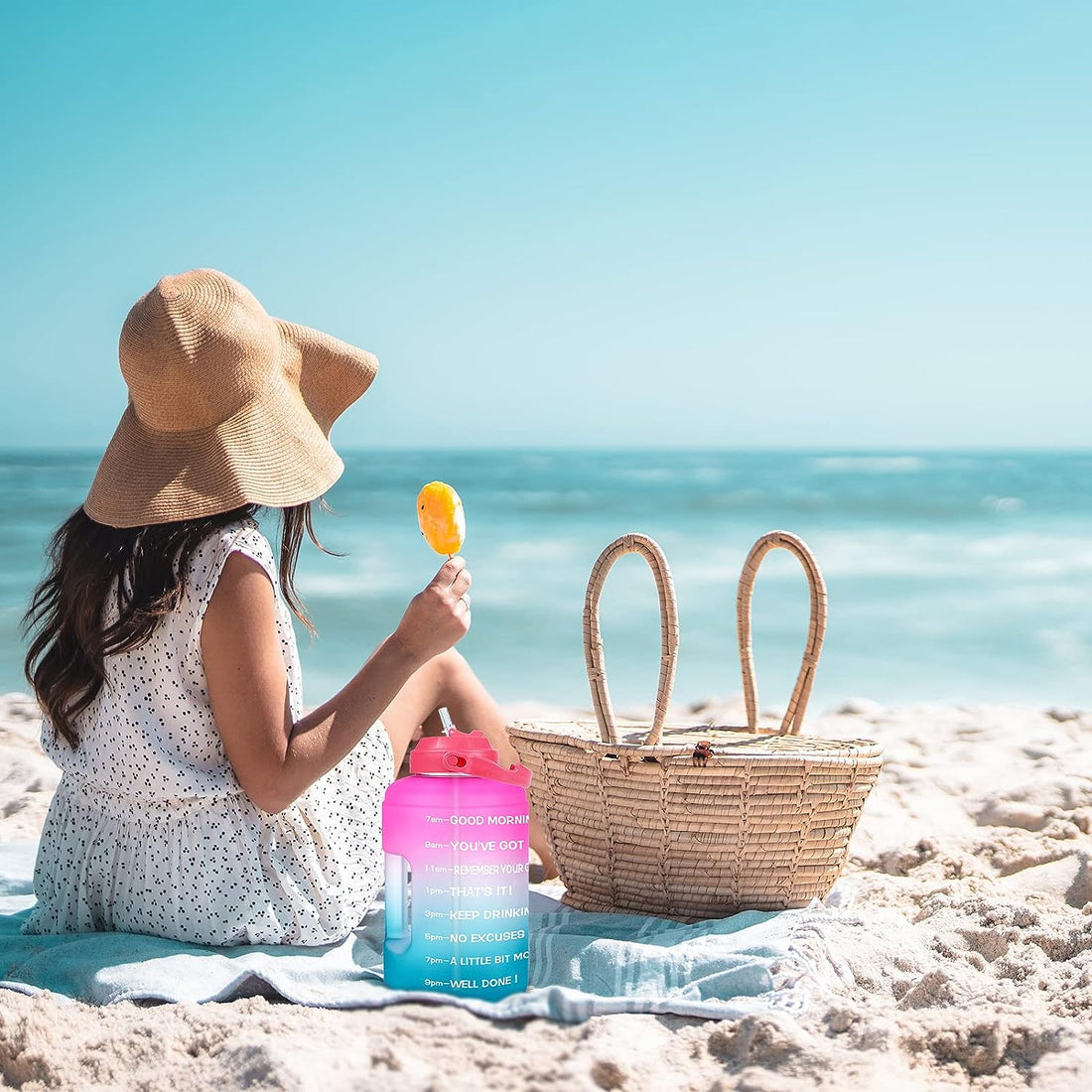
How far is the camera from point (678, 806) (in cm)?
233

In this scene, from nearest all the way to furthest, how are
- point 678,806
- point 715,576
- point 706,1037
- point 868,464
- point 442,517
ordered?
1. point 706,1037
2. point 442,517
3. point 678,806
4. point 715,576
5. point 868,464

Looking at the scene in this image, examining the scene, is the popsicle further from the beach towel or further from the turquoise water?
the turquoise water

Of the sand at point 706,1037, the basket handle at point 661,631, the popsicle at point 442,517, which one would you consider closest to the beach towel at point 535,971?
the sand at point 706,1037

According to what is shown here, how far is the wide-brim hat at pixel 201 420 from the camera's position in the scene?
1943mm

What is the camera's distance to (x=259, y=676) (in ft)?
6.35

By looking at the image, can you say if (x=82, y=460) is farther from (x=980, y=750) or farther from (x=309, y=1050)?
(x=309, y=1050)

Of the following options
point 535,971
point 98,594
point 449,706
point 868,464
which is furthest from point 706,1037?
point 868,464

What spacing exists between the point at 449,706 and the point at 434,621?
30.7 inches

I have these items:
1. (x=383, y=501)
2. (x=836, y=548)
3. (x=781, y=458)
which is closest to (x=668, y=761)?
(x=836, y=548)

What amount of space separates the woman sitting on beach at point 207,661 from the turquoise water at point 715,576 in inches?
83.6

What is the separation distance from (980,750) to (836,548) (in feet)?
32.5

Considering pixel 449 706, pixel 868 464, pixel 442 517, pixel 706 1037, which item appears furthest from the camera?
pixel 868 464

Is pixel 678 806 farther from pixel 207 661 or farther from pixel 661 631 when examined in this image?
pixel 207 661

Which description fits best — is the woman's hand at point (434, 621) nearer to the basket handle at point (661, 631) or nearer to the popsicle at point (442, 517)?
the popsicle at point (442, 517)
